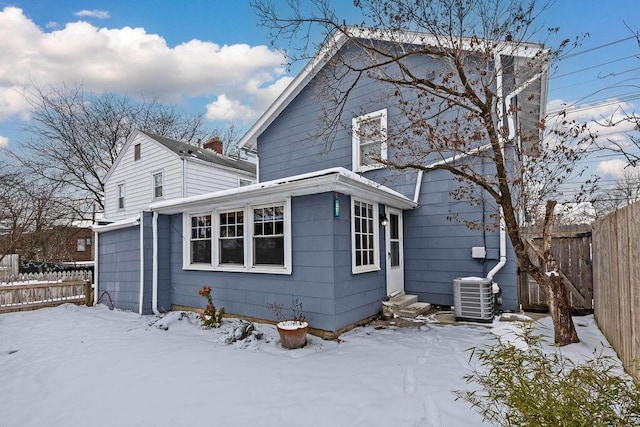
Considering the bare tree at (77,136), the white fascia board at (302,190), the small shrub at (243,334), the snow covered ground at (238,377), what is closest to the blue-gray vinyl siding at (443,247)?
the white fascia board at (302,190)

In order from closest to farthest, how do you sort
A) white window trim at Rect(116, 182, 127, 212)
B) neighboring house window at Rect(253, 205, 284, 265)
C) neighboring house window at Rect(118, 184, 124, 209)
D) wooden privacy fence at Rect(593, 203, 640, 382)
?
wooden privacy fence at Rect(593, 203, 640, 382)
neighboring house window at Rect(253, 205, 284, 265)
white window trim at Rect(116, 182, 127, 212)
neighboring house window at Rect(118, 184, 124, 209)

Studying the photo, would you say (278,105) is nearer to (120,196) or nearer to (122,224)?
(122,224)

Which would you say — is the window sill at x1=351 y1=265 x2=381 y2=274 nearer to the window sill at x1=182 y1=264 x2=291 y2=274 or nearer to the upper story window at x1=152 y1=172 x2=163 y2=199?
the window sill at x1=182 y1=264 x2=291 y2=274

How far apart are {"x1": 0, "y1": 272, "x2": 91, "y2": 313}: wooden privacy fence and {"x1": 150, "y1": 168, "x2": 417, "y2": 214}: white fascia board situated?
14.2 ft

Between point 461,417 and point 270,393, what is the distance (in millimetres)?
→ 1793

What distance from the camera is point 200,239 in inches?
281

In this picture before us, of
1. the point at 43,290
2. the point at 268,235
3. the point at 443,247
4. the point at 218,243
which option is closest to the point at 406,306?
the point at 443,247

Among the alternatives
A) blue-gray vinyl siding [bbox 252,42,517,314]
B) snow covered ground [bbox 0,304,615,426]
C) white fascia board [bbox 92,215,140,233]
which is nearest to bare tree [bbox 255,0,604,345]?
blue-gray vinyl siding [bbox 252,42,517,314]

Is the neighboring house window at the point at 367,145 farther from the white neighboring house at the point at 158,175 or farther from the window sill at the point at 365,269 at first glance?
the white neighboring house at the point at 158,175

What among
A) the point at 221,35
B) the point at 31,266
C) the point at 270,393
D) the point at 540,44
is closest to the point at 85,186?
the point at 31,266

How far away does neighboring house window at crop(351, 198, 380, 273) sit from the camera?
578cm

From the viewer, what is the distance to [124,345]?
5.27 m

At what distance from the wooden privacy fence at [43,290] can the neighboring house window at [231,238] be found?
17.2 feet

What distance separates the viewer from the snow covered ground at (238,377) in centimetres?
300
